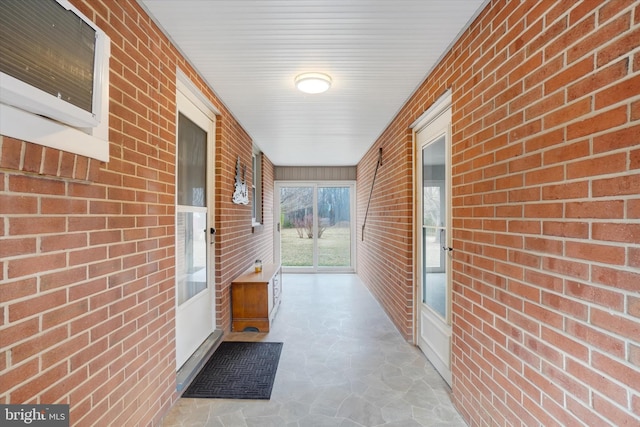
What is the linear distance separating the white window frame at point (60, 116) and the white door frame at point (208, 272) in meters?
0.97

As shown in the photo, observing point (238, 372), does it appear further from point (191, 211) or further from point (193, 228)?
point (191, 211)

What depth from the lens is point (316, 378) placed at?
2307mm

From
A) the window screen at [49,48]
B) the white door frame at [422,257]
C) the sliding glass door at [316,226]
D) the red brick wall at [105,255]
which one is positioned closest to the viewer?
the window screen at [49,48]

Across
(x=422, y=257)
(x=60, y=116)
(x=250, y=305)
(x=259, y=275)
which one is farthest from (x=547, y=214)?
(x=259, y=275)

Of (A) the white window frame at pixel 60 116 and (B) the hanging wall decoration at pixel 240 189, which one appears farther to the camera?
(B) the hanging wall decoration at pixel 240 189

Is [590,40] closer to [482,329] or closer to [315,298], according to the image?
[482,329]

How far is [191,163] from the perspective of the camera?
2562 millimetres

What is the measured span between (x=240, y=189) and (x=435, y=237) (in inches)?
91.7

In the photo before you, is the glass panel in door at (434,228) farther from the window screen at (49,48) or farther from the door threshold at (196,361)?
the window screen at (49,48)

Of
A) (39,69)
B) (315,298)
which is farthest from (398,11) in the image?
(315,298)

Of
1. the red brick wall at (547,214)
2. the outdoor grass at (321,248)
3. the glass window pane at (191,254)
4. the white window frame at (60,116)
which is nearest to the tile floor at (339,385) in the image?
the red brick wall at (547,214)

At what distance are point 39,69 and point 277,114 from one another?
2463 mm

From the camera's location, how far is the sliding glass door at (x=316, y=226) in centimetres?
657

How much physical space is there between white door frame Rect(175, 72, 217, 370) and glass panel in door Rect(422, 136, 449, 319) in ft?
6.88
